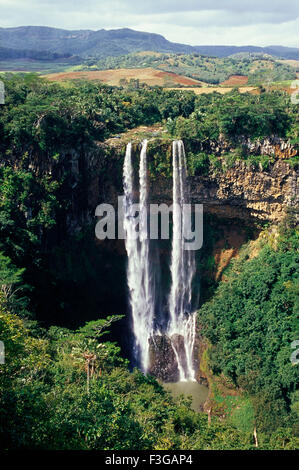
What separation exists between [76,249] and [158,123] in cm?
904

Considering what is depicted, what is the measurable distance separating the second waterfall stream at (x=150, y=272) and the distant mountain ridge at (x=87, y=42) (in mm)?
104329

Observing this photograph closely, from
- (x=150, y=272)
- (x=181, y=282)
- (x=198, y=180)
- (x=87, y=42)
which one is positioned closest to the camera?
(x=198, y=180)

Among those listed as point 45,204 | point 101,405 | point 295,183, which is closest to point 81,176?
point 45,204

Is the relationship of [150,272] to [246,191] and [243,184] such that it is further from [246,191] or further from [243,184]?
[243,184]

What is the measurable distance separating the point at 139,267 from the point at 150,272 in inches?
28.5

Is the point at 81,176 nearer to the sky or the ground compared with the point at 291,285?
nearer to the sky

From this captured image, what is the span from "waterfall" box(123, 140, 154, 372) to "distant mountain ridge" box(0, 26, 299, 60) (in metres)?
104

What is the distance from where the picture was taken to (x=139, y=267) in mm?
23594

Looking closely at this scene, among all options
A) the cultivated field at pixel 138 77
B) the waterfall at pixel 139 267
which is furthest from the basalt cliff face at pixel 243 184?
the cultivated field at pixel 138 77

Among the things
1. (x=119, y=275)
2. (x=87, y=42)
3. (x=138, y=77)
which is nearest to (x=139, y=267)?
(x=119, y=275)

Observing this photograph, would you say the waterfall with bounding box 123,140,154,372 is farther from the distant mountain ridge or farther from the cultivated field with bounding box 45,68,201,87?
the distant mountain ridge

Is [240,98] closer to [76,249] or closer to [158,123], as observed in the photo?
[158,123]

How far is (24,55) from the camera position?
8750 centimetres

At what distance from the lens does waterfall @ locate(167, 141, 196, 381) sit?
2283cm
